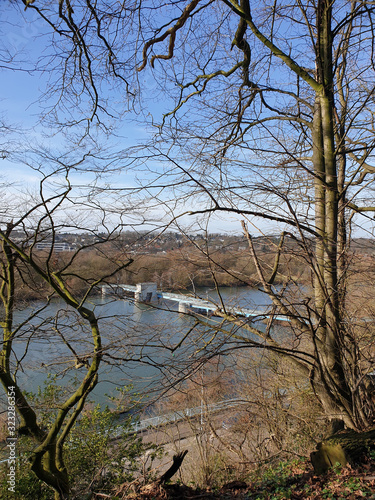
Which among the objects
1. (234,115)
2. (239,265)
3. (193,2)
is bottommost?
(239,265)

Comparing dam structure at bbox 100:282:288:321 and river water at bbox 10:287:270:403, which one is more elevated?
dam structure at bbox 100:282:288:321

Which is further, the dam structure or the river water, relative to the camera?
the dam structure

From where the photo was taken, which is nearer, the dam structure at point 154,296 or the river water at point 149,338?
the river water at point 149,338

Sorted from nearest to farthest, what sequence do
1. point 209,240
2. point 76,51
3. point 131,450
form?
1. point 76,51
2. point 209,240
3. point 131,450

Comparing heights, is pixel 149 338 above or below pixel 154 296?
below

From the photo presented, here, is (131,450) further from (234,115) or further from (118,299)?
(234,115)

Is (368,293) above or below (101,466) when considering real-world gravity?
above

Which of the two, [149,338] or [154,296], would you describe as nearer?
[149,338]

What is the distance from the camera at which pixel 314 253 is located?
127 inches

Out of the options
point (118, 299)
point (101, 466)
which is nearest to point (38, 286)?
point (118, 299)

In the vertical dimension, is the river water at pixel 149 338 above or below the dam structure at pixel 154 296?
below

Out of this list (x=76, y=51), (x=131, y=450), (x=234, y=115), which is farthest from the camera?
(x=131, y=450)

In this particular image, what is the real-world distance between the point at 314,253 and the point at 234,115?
5.89ft

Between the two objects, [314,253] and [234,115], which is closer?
[314,253]
